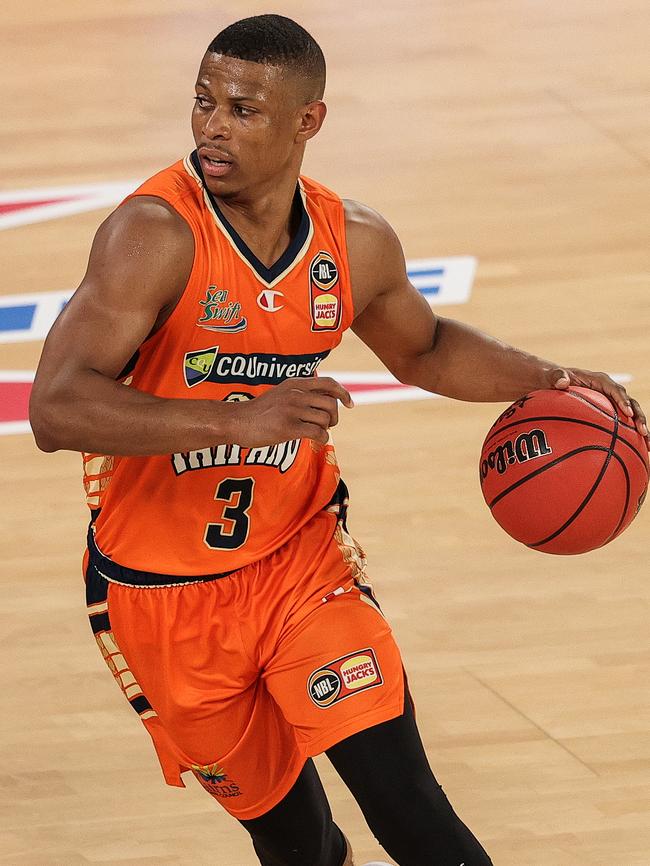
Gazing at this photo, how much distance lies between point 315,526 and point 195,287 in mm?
598

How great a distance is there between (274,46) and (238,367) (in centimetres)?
60

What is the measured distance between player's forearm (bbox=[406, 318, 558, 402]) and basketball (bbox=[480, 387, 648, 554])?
3.6 inches

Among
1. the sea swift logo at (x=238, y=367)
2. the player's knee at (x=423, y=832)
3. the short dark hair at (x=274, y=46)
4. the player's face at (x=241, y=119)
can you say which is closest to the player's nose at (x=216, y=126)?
the player's face at (x=241, y=119)

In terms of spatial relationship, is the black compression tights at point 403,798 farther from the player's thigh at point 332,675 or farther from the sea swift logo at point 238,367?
→ the sea swift logo at point 238,367

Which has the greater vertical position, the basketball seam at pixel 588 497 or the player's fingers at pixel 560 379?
the player's fingers at pixel 560 379

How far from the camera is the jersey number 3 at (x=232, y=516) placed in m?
3.25

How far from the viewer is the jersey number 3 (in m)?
3.25

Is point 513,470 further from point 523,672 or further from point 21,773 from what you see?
point 21,773

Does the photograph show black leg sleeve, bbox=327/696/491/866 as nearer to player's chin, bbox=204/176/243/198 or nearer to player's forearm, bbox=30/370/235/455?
player's forearm, bbox=30/370/235/455

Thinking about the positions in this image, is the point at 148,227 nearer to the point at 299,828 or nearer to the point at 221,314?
the point at 221,314

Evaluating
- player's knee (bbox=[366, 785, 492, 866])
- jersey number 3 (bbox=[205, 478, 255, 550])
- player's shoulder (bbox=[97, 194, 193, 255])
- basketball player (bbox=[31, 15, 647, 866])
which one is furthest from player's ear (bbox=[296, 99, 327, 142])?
player's knee (bbox=[366, 785, 492, 866])

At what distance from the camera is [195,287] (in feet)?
10.0

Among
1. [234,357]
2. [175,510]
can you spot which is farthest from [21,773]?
[234,357]

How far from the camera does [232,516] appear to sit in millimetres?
3256
